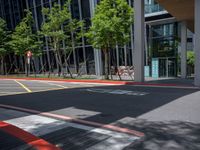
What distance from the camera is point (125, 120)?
721 cm

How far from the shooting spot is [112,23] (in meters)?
20.8

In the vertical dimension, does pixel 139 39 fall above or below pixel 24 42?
below

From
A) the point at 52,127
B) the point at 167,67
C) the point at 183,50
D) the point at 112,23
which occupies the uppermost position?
the point at 112,23

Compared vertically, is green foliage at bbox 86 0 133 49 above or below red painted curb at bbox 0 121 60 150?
above

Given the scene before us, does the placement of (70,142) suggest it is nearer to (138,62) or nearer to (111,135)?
(111,135)

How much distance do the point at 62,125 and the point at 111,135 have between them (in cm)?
171

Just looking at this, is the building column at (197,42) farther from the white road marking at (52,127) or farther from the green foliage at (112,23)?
the white road marking at (52,127)

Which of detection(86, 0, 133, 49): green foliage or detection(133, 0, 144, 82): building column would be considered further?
detection(86, 0, 133, 49): green foliage

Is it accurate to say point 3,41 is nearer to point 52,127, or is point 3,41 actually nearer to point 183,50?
point 183,50

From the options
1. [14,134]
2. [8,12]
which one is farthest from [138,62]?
[8,12]

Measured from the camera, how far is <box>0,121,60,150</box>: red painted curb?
5207mm

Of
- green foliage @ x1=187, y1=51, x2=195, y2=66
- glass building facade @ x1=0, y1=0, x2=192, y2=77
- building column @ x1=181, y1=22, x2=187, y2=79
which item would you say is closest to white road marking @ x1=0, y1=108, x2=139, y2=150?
building column @ x1=181, y1=22, x2=187, y2=79

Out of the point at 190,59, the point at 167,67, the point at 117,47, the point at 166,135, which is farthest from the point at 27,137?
the point at 190,59

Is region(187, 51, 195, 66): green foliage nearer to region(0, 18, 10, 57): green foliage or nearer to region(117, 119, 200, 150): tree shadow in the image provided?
region(0, 18, 10, 57): green foliage
